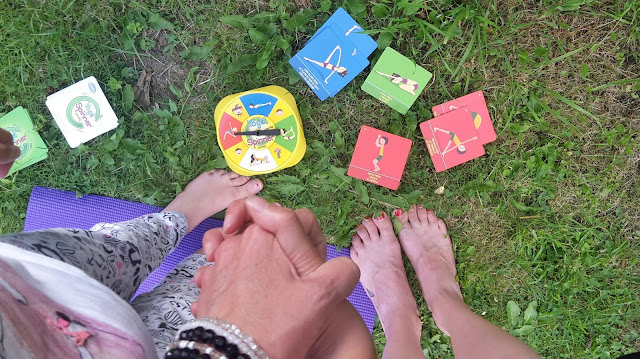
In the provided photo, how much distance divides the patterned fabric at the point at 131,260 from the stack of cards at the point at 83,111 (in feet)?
2.40

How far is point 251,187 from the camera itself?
2.41 meters

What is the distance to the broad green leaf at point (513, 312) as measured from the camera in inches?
93.1

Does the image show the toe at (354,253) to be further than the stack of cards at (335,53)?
Yes

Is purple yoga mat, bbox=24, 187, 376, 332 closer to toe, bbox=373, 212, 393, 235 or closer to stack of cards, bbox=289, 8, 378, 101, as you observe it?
toe, bbox=373, 212, 393, 235

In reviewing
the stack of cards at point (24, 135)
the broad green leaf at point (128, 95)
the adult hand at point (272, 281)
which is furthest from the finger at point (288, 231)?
the stack of cards at point (24, 135)

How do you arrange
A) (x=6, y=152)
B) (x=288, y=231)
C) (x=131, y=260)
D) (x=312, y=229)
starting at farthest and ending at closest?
(x=6, y=152) → (x=131, y=260) → (x=312, y=229) → (x=288, y=231)

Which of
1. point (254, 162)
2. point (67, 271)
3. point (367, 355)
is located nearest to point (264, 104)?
point (254, 162)

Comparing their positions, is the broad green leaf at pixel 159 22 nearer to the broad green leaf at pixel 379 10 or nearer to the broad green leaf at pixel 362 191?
the broad green leaf at pixel 379 10

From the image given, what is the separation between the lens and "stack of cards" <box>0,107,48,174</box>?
2.41 meters

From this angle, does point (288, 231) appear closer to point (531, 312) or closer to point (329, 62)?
point (329, 62)

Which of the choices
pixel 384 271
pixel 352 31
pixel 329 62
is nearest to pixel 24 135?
pixel 329 62

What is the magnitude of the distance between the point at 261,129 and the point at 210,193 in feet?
1.57

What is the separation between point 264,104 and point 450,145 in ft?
3.26

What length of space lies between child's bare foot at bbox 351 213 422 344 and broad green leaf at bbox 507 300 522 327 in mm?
511
